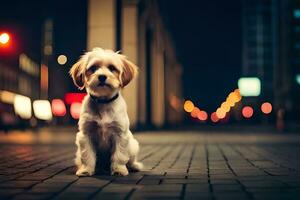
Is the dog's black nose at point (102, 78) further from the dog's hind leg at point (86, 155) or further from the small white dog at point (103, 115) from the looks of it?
the dog's hind leg at point (86, 155)

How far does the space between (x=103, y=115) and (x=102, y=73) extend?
574 millimetres

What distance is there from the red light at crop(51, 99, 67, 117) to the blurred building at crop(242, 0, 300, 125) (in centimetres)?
2035

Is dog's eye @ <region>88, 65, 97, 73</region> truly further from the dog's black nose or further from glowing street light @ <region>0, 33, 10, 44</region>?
glowing street light @ <region>0, 33, 10, 44</region>

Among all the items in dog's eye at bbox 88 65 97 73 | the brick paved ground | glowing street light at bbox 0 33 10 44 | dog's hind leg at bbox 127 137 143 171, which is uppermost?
glowing street light at bbox 0 33 10 44

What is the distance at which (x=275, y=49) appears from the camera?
123188 mm

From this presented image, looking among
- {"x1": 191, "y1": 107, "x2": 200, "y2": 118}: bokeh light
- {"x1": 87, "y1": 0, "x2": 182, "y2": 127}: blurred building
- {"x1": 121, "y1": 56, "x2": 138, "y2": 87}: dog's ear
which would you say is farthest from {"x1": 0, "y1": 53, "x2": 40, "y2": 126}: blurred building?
{"x1": 191, "y1": 107, "x2": 200, "y2": 118}: bokeh light

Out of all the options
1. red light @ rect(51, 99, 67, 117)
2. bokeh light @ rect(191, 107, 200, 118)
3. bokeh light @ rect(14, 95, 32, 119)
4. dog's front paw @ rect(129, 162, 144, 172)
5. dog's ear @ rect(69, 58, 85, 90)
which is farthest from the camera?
bokeh light @ rect(191, 107, 200, 118)

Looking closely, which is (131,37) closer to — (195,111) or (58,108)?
(58,108)

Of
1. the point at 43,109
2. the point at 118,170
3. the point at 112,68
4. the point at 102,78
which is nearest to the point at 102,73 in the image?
the point at 102,78

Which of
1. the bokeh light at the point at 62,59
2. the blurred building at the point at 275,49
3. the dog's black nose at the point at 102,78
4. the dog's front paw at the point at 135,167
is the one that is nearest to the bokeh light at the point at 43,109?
the bokeh light at the point at 62,59

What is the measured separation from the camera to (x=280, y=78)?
10788 cm

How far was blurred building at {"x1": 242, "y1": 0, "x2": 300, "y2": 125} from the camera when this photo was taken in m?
94.1

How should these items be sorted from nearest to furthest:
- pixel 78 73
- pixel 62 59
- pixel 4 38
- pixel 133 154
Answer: pixel 78 73 → pixel 133 154 → pixel 4 38 → pixel 62 59

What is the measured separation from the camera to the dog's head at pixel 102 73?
5715mm
